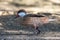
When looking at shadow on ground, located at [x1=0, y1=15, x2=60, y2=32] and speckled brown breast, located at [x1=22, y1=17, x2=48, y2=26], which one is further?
shadow on ground, located at [x1=0, y1=15, x2=60, y2=32]

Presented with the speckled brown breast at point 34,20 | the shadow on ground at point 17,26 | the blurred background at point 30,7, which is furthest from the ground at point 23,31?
the blurred background at point 30,7

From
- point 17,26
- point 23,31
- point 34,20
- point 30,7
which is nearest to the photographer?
point 34,20

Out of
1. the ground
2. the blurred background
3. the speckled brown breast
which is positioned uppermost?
the blurred background

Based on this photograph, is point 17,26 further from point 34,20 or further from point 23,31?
point 34,20

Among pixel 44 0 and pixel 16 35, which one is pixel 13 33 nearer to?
pixel 16 35

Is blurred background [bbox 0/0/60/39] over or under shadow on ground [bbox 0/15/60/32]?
over

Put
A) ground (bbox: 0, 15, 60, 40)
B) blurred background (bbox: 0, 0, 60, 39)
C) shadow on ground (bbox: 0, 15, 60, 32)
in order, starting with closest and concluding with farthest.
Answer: ground (bbox: 0, 15, 60, 40) → shadow on ground (bbox: 0, 15, 60, 32) → blurred background (bbox: 0, 0, 60, 39)

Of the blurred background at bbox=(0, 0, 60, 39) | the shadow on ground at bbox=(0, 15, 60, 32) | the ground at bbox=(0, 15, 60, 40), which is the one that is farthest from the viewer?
the blurred background at bbox=(0, 0, 60, 39)

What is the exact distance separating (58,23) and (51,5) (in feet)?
2.21

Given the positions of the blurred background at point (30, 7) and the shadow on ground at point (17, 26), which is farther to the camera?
the blurred background at point (30, 7)

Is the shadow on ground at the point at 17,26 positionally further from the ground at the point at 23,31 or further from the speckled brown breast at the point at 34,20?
the speckled brown breast at the point at 34,20

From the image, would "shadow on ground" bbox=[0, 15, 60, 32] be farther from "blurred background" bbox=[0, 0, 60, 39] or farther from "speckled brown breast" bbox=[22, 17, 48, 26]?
"blurred background" bbox=[0, 0, 60, 39]

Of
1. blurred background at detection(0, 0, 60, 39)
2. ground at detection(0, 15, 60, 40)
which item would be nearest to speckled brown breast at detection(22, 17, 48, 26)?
ground at detection(0, 15, 60, 40)

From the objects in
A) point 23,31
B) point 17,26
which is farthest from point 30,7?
point 23,31
